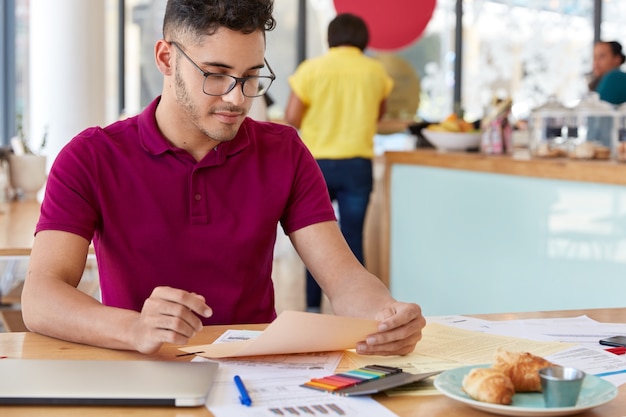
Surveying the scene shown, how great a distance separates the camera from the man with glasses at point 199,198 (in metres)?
1.60

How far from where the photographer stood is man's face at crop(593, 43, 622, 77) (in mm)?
6254

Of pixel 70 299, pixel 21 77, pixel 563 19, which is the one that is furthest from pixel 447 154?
pixel 21 77

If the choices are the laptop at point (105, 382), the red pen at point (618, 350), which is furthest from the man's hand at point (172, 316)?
the red pen at point (618, 350)

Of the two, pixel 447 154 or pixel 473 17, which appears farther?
pixel 473 17

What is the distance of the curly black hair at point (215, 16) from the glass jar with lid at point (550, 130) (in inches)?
89.6

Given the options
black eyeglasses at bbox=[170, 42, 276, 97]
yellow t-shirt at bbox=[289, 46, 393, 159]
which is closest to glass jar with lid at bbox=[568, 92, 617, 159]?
yellow t-shirt at bbox=[289, 46, 393, 159]

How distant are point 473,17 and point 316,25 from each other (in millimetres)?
1385

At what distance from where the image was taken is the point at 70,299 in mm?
1451

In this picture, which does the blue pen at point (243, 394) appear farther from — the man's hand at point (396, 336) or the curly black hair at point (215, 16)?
the curly black hair at point (215, 16)

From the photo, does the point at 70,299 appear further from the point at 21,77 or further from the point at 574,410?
the point at 21,77

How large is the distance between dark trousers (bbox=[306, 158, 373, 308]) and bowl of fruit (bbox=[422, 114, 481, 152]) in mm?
340

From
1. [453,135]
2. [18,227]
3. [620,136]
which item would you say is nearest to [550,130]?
[620,136]

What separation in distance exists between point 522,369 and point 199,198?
2.48 feet

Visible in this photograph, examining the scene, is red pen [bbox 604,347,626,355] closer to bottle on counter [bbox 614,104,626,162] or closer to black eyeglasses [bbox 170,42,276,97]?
black eyeglasses [bbox 170,42,276,97]
